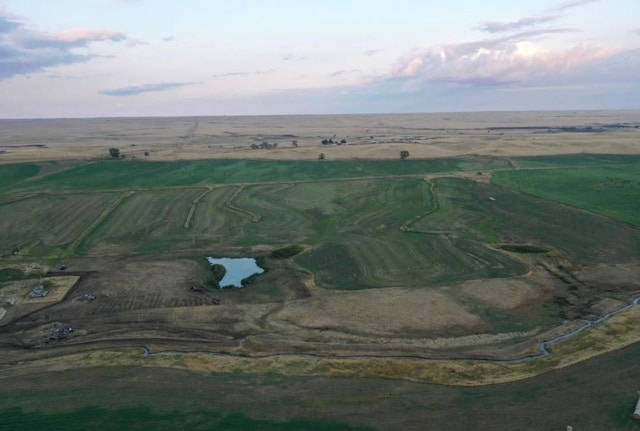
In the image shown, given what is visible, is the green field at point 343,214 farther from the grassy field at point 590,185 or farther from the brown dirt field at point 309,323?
the brown dirt field at point 309,323

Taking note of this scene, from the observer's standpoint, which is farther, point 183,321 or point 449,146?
point 449,146

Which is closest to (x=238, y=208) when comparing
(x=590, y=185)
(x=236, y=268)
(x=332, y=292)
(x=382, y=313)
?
(x=236, y=268)

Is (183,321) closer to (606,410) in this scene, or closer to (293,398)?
(293,398)

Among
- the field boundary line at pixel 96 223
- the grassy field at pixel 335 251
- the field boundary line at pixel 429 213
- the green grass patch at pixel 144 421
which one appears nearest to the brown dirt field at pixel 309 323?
the grassy field at pixel 335 251

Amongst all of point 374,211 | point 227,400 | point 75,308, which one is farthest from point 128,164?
point 227,400

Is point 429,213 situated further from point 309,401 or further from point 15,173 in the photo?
point 15,173
